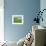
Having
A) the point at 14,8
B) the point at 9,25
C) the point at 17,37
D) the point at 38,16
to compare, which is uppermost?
the point at 14,8

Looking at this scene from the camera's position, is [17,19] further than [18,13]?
Yes

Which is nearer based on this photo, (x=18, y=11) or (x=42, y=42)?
(x=42, y=42)

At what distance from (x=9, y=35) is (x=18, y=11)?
3.29 feet

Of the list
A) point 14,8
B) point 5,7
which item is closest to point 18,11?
point 14,8

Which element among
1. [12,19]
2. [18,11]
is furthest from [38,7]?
[12,19]

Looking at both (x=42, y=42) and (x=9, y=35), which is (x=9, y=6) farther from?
(x=42, y=42)

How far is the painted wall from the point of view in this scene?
16.5 ft

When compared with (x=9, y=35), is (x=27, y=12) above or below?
above

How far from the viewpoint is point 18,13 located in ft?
16.6

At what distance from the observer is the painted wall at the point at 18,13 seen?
5.04m

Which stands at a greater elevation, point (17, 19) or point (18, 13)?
point (18, 13)

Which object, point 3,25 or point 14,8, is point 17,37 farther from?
point 14,8

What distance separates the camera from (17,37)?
510cm

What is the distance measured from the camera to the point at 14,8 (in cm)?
505
